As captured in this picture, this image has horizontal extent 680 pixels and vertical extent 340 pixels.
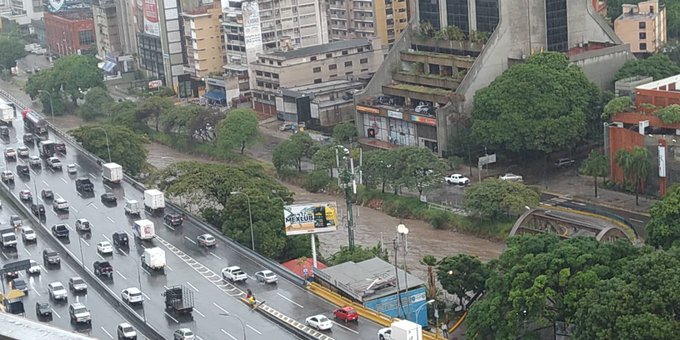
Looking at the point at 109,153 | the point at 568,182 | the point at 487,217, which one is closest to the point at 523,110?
the point at 568,182

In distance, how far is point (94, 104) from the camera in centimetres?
7694

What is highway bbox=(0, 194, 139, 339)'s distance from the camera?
32375 millimetres

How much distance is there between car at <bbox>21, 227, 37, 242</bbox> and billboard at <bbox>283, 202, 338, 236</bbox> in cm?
1093

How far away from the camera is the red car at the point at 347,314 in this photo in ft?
103

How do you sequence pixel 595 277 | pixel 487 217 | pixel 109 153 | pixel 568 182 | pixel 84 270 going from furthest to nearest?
pixel 109 153 < pixel 568 182 < pixel 487 217 < pixel 84 270 < pixel 595 277

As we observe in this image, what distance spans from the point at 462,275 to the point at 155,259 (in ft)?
34.3

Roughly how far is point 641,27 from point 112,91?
3924cm

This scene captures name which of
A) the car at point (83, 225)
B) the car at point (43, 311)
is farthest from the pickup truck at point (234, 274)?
the car at point (83, 225)

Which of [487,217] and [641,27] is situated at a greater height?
[641,27]

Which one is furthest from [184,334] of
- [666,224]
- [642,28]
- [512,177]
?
[642,28]

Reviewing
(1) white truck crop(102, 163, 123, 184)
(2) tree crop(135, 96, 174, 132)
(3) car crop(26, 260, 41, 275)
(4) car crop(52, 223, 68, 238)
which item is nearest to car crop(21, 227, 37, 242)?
(4) car crop(52, 223, 68, 238)

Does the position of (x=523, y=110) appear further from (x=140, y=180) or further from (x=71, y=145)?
(x=71, y=145)

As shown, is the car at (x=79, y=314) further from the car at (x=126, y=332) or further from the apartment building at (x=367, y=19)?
the apartment building at (x=367, y=19)

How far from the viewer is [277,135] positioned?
216 ft
